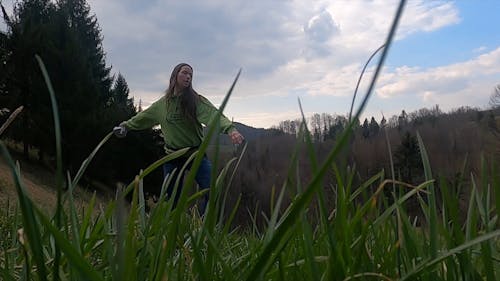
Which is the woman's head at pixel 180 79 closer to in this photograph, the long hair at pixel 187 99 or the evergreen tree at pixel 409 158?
the long hair at pixel 187 99

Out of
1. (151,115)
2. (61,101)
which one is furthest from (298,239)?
(61,101)

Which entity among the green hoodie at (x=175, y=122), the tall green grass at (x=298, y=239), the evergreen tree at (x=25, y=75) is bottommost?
the tall green grass at (x=298, y=239)

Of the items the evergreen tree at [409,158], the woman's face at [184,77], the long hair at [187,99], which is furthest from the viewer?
the evergreen tree at [409,158]

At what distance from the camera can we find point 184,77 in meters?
5.20

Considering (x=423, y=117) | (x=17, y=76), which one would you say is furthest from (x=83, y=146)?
(x=423, y=117)

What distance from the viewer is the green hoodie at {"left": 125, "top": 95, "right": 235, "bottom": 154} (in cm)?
532

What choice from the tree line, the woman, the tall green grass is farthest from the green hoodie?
the tree line

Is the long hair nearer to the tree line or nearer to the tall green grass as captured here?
the tall green grass

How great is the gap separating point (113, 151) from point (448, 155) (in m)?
22.6

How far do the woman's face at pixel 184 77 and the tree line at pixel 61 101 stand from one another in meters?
24.5

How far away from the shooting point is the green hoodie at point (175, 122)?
17.4 feet

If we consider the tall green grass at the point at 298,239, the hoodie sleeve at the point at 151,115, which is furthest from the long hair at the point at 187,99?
the tall green grass at the point at 298,239

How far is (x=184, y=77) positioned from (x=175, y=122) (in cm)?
51

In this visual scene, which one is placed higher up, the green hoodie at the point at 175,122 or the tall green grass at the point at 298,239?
the green hoodie at the point at 175,122
